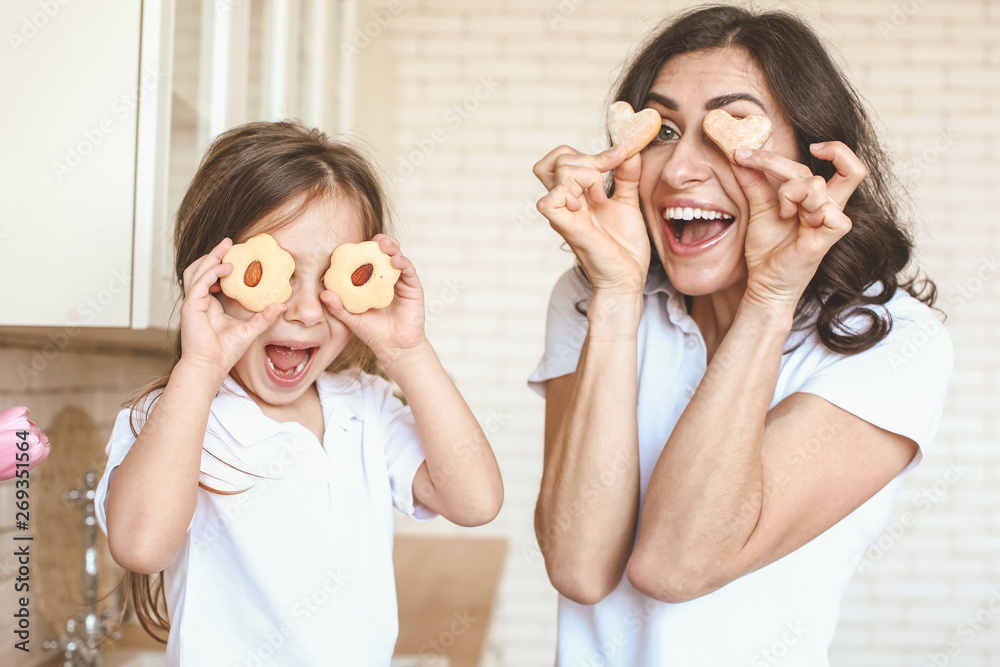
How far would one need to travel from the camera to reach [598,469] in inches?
49.6

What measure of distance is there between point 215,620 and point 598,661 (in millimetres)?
566

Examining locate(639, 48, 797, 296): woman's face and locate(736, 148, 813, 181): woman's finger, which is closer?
locate(736, 148, 813, 181): woman's finger

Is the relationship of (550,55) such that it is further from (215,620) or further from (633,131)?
(215,620)

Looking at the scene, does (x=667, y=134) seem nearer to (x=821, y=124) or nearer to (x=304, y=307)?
(x=821, y=124)

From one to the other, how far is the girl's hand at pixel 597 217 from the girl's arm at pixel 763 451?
18 cm

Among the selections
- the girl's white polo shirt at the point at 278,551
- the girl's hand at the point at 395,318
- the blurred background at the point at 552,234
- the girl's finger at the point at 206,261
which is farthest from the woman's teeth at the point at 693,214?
the blurred background at the point at 552,234

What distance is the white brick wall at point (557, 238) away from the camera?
4043mm

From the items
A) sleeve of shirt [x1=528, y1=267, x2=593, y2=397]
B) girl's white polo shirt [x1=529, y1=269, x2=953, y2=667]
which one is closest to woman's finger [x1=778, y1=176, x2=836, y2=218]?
girl's white polo shirt [x1=529, y1=269, x2=953, y2=667]

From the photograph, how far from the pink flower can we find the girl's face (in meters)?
0.32

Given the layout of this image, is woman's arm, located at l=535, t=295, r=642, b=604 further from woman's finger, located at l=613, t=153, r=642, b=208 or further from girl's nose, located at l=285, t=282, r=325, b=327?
girl's nose, located at l=285, t=282, r=325, b=327

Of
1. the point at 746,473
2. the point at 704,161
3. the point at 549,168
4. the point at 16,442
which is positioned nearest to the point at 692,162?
the point at 704,161

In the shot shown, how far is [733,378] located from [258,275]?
0.65 m

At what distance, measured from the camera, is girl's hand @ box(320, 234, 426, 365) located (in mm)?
1238

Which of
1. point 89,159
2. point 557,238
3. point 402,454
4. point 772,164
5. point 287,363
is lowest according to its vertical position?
point 557,238
